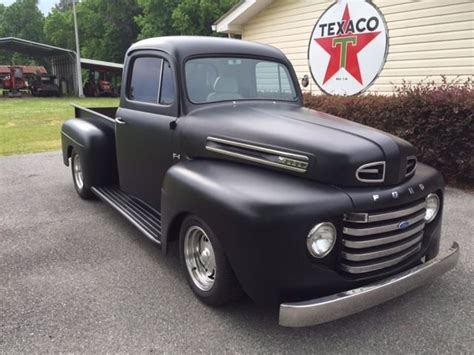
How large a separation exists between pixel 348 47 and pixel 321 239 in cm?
761

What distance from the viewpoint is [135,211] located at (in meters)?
4.22

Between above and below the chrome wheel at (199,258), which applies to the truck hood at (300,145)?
above

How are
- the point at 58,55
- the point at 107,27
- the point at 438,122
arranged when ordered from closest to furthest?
the point at 438,122 < the point at 58,55 < the point at 107,27

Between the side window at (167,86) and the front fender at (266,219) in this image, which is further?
the side window at (167,86)

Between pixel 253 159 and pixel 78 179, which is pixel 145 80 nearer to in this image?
pixel 253 159

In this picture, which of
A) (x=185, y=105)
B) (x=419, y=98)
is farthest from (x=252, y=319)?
(x=419, y=98)

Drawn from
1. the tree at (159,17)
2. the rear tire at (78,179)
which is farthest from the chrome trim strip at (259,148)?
the tree at (159,17)

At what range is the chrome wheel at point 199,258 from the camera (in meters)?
3.06

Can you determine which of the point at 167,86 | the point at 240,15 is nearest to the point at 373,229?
the point at 167,86

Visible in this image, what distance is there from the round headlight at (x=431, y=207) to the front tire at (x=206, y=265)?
150 cm

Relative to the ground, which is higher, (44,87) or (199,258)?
(44,87)

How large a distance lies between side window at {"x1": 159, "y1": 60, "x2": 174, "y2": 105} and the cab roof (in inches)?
5.4

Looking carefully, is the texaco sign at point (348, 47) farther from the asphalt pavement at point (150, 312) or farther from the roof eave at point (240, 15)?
the asphalt pavement at point (150, 312)

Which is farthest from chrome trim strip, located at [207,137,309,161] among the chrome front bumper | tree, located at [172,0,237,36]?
tree, located at [172,0,237,36]
